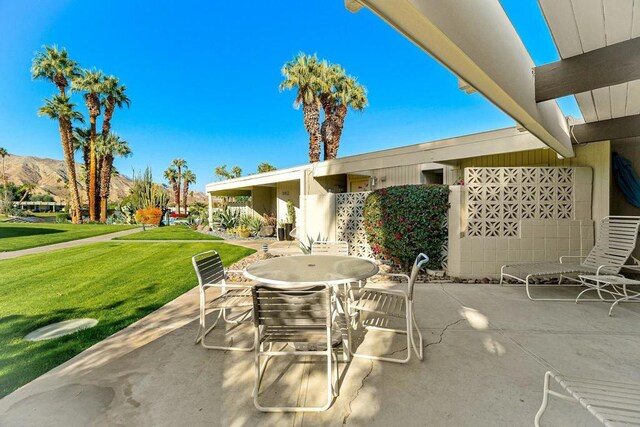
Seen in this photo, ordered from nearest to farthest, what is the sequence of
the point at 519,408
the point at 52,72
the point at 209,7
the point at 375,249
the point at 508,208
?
the point at 519,408 < the point at 508,208 < the point at 375,249 < the point at 209,7 < the point at 52,72

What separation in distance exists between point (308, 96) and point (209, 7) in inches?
246

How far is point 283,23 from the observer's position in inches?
555

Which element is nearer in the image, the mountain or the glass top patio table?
the glass top patio table

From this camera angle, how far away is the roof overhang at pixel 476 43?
1482 mm

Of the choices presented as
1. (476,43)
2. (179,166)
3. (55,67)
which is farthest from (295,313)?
(179,166)

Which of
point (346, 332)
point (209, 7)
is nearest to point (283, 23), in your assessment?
point (209, 7)

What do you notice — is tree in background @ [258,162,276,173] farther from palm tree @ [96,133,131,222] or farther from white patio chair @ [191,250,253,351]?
white patio chair @ [191,250,253,351]

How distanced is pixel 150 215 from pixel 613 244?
80.4 feet

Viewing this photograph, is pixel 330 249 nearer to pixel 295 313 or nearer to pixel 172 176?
pixel 295 313

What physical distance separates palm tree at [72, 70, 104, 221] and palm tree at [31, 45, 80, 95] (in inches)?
30.6

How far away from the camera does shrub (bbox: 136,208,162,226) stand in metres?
20.8

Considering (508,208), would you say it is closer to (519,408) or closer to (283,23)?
(519,408)

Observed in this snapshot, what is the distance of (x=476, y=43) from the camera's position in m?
1.97

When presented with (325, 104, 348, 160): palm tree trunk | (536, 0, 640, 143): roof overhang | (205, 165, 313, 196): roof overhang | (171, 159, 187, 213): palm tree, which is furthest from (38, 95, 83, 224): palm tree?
(536, 0, 640, 143): roof overhang
